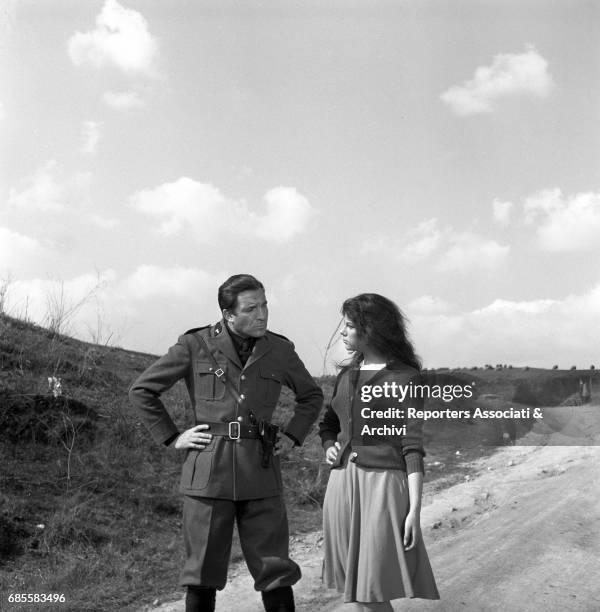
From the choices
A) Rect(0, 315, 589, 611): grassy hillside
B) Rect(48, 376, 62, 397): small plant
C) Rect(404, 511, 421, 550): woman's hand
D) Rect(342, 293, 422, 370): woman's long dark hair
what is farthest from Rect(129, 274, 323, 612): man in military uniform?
Rect(48, 376, 62, 397): small plant

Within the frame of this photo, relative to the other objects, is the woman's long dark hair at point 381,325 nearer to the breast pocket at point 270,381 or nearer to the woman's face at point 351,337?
the woman's face at point 351,337

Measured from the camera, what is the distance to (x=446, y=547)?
5.95 m

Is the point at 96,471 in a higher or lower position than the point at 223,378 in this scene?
lower

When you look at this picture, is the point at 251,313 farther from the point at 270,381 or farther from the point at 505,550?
the point at 505,550

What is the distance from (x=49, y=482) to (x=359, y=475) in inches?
204

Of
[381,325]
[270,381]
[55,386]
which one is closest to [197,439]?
[270,381]

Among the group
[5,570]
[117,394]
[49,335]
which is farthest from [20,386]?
[5,570]

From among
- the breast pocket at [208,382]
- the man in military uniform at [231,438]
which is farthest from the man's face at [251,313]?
the breast pocket at [208,382]

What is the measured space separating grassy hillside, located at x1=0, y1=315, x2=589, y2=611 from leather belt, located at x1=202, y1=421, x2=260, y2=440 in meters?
2.18

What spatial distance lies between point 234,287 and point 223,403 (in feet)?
1.93

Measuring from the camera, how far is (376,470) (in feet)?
11.0

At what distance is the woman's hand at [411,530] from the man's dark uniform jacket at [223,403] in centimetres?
79

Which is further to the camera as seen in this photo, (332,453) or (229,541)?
(229,541)

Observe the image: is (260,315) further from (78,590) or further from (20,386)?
(20,386)
